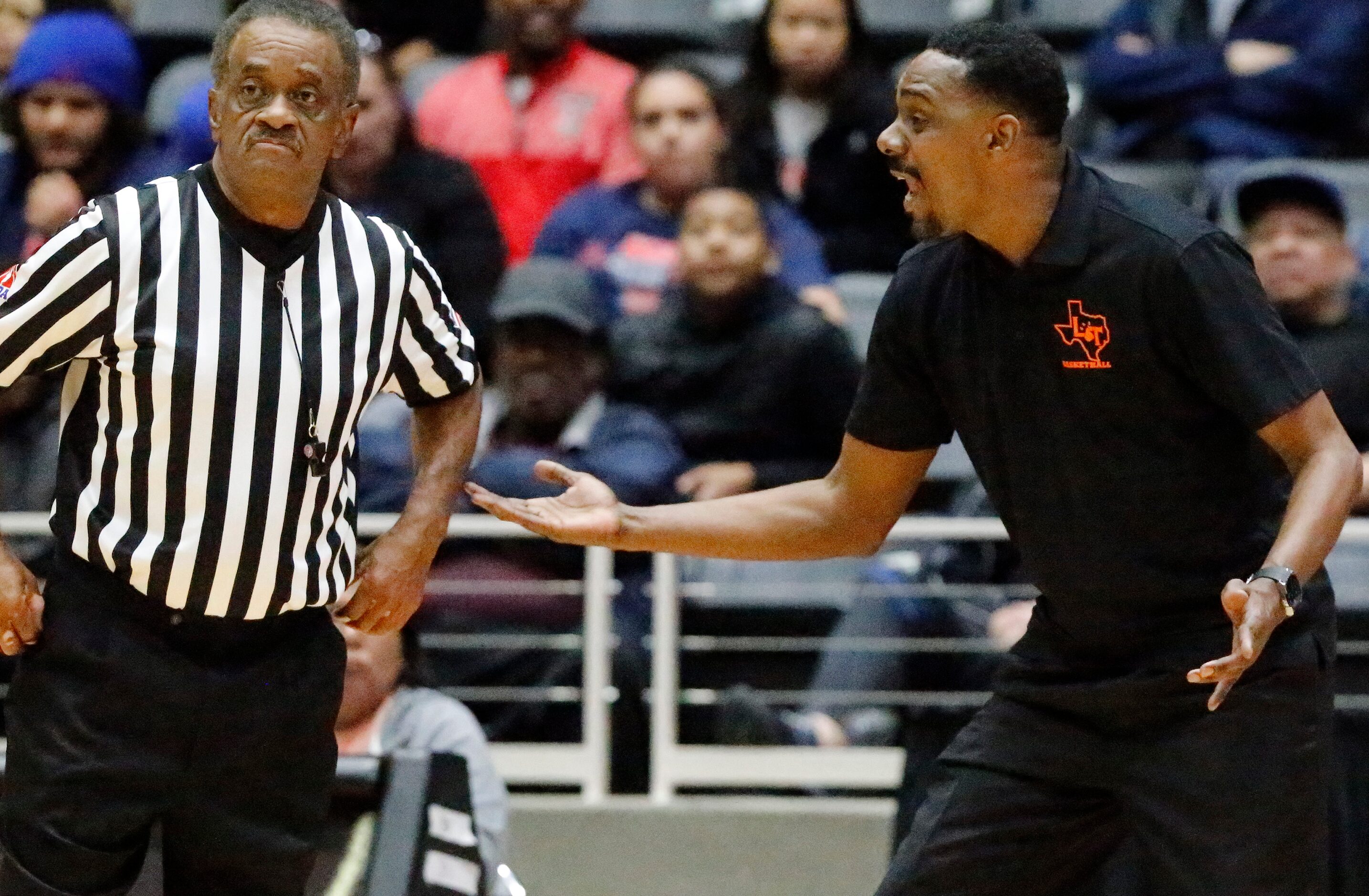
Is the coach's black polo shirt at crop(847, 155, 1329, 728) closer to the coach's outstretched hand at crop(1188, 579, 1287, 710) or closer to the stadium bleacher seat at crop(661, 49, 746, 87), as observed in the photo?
the coach's outstretched hand at crop(1188, 579, 1287, 710)

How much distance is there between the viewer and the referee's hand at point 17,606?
2768 mm

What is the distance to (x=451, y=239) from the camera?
5.68m

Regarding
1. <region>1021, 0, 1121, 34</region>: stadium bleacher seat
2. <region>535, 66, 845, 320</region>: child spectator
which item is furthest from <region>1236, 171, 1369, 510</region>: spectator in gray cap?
<region>1021, 0, 1121, 34</region>: stadium bleacher seat

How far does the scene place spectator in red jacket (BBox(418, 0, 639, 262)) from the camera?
20.2 ft

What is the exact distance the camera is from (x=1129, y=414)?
9.50 ft

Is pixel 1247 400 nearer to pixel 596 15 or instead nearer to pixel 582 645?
pixel 582 645

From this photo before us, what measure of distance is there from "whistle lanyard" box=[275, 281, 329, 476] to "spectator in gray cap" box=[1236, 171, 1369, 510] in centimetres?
271

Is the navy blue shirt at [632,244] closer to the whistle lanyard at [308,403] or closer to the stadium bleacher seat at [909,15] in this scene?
the stadium bleacher seat at [909,15]

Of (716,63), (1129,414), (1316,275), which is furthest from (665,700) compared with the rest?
(716,63)

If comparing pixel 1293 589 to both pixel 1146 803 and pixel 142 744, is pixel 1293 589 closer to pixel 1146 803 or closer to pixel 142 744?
pixel 1146 803

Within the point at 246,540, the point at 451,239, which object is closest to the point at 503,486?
the point at 451,239

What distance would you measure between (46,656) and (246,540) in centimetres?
32

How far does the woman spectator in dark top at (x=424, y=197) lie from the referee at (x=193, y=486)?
8.98 feet

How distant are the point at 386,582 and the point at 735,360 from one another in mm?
2290
